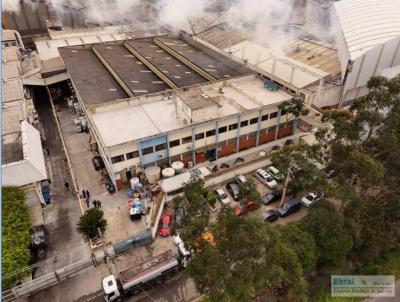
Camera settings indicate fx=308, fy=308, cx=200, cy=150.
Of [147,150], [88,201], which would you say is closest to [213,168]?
[147,150]

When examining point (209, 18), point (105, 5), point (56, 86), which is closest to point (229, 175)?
point (56, 86)

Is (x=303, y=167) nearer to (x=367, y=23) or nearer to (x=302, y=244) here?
(x=302, y=244)

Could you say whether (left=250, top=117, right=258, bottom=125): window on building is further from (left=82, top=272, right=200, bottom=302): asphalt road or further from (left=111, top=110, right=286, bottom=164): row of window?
(left=82, top=272, right=200, bottom=302): asphalt road

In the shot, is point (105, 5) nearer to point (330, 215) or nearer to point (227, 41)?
point (227, 41)

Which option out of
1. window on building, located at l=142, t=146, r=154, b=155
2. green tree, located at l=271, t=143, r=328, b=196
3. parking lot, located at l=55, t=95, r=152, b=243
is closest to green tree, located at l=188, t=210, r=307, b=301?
green tree, located at l=271, t=143, r=328, b=196

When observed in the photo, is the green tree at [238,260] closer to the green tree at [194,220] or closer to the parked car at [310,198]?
the green tree at [194,220]

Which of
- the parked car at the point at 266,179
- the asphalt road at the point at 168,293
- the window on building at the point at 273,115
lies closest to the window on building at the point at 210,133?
the parked car at the point at 266,179
